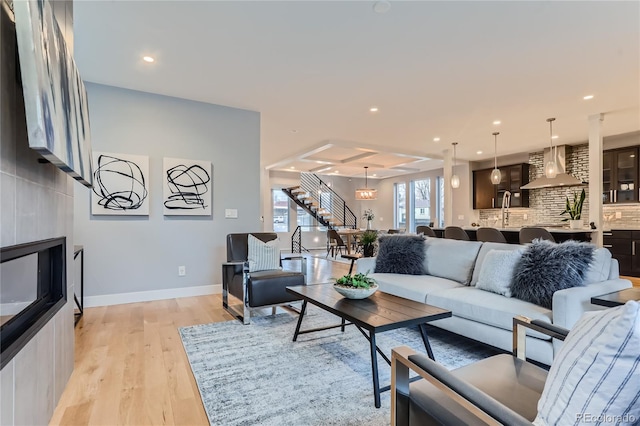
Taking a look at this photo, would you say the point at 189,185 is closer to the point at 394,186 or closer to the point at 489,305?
the point at 489,305

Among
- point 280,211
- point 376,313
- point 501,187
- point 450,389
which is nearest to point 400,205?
point 501,187

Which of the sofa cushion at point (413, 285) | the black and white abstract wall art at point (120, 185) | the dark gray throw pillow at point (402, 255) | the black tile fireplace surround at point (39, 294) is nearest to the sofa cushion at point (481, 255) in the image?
the sofa cushion at point (413, 285)

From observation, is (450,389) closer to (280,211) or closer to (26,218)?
(26,218)

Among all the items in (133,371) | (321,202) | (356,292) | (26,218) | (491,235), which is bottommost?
(133,371)

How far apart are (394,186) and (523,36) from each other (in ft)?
29.9

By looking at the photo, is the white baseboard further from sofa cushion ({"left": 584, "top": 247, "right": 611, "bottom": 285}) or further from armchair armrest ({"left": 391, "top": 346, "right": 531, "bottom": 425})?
sofa cushion ({"left": 584, "top": 247, "right": 611, "bottom": 285})

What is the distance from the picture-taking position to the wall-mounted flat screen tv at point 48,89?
3.89ft

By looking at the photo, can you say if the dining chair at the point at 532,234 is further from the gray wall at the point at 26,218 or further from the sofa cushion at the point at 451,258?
the gray wall at the point at 26,218

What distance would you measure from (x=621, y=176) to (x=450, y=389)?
→ 7716 mm

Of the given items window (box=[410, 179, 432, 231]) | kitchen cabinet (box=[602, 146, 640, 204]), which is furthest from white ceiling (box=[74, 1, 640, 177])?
window (box=[410, 179, 432, 231])

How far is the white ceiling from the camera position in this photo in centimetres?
264

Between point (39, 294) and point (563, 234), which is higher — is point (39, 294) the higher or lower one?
the lower one

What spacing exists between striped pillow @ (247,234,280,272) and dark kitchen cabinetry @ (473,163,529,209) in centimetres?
689

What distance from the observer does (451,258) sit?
344cm
